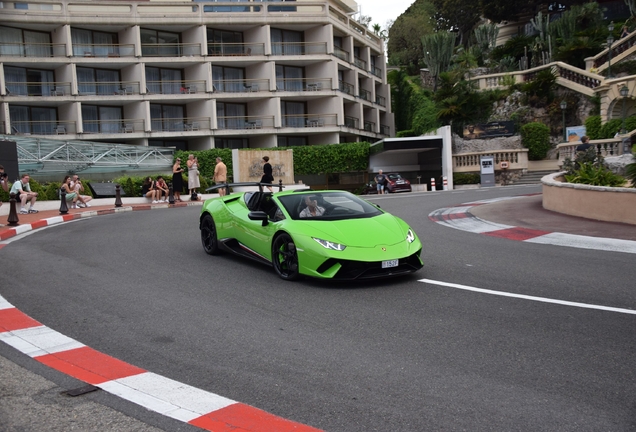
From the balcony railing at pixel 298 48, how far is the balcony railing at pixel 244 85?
2730 mm

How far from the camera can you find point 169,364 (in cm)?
491

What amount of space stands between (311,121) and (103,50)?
56.3 feet

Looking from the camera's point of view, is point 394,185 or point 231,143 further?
point 231,143

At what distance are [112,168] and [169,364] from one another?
30825 millimetres

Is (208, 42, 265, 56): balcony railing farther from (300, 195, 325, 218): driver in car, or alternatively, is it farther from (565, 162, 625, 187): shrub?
(300, 195, 325, 218): driver in car

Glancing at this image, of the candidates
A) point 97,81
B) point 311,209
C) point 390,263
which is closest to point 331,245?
point 390,263

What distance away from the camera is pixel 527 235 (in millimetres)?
12125

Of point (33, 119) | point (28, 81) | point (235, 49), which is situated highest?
point (235, 49)

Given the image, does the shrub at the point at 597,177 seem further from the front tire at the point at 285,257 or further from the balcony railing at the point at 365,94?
the balcony railing at the point at 365,94

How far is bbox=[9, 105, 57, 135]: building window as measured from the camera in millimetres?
46375

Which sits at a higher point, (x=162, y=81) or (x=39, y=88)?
(x=162, y=81)

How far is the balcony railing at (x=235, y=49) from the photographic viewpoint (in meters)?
49.7

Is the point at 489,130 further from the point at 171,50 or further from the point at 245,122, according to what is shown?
the point at 171,50

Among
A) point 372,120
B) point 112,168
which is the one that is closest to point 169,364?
point 112,168
